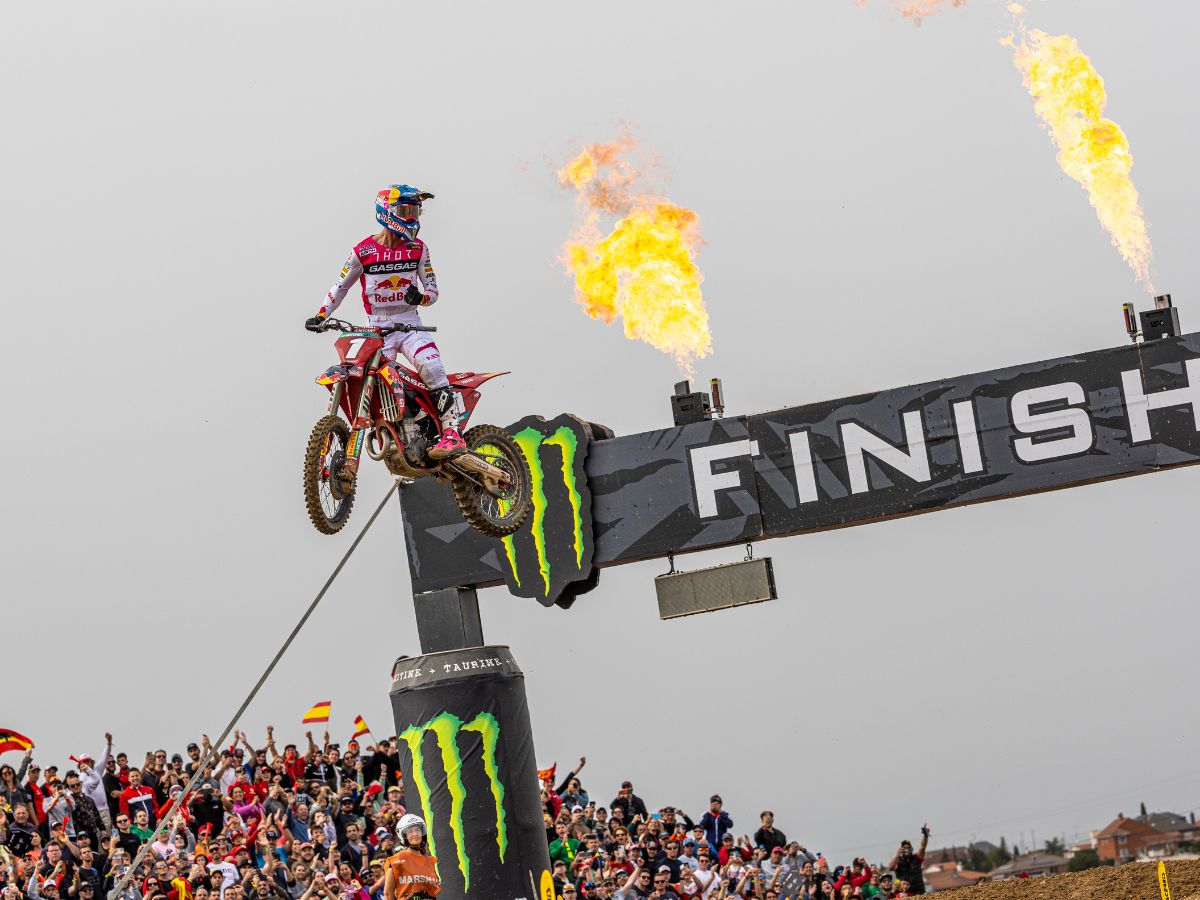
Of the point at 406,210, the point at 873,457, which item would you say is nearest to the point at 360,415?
the point at 406,210

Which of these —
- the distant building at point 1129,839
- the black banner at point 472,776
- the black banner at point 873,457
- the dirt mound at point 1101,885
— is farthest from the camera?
the distant building at point 1129,839

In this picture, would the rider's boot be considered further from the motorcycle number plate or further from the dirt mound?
the dirt mound

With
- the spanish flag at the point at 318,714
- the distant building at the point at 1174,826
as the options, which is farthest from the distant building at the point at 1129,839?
the spanish flag at the point at 318,714

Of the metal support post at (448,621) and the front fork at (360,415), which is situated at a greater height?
the front fork at (360,415)

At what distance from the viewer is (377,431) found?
15641mm

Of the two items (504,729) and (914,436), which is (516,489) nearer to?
(504,729)

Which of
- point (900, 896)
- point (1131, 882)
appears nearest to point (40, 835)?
point (900, 896)

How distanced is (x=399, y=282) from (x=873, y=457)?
5756 millimetres

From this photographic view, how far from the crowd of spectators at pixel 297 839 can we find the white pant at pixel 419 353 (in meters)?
4.23

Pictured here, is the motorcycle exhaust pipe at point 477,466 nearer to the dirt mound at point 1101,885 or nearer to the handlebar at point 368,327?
the handlebar at point 368,327

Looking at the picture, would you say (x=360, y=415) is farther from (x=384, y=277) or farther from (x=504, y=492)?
(x=504, y=492)

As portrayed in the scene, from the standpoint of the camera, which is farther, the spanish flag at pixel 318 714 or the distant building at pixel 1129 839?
the distant building at pixel 1129 839

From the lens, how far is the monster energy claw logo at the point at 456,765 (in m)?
18.3

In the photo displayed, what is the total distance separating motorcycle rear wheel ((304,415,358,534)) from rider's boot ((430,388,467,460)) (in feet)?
2.52
